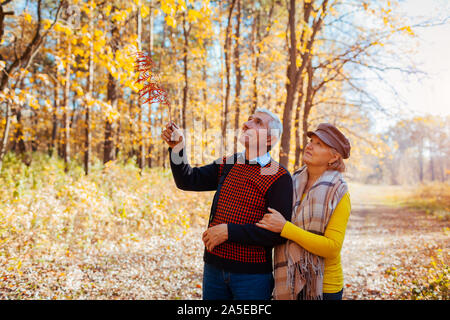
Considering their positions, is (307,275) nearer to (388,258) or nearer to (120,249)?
(120,249)

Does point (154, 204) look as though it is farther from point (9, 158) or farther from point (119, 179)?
point (9, 158)

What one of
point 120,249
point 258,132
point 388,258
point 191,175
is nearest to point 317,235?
point 258,132

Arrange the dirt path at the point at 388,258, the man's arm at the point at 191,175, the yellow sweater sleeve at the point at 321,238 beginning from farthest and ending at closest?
the dirt path at the point at 388,258 → the man's arm at the point at 191,175 → the yellow sweater sleeve at the point at 321,238

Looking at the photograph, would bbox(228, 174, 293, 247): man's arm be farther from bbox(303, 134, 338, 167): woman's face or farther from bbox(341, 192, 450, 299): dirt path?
bbox(341, 192, 450, 299): dirt path

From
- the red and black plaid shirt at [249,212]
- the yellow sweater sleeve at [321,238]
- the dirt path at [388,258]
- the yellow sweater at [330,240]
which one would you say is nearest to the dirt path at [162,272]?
the dirt path at [388,258]

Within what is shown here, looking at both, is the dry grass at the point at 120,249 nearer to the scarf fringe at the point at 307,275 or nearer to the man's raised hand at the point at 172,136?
the scarf fringe at the point at 307,275

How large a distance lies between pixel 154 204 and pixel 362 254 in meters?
5.25

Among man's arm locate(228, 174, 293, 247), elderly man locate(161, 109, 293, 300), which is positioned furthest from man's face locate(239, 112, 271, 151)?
man's arm locate(228, 174, 293, 247)

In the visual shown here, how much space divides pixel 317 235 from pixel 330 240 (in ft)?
0.27

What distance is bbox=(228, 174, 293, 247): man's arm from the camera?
180 centimetres

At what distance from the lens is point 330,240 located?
180 centimetres

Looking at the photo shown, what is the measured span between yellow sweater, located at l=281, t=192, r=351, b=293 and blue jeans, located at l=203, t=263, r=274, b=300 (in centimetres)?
36

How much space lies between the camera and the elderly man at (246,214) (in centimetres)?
186
